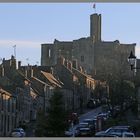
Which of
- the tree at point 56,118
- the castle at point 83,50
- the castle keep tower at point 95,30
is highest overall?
the castle keep tower at point 95,30

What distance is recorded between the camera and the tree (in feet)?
138

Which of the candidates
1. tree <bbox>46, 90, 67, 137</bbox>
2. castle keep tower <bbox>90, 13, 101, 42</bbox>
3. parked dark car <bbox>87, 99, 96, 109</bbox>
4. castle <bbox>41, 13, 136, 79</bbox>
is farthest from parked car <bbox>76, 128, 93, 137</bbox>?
castle keep tower <bbox>90, 13, 101, 42</bbox>

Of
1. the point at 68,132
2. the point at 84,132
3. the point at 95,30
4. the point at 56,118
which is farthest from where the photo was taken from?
the point at 95,30

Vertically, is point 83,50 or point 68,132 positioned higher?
point 83,50

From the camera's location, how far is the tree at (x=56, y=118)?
4203 cm

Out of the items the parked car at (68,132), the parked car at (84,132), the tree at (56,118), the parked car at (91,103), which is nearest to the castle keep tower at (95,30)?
the parked car at (91,103)

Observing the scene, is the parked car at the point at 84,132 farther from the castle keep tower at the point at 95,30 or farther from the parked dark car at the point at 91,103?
the castle keep tower at the point at 95,30

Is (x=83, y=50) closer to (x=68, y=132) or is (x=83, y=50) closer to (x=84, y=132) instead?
(x=84, y=132)

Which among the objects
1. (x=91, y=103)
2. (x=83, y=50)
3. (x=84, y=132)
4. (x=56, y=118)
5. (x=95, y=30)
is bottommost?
(x=84, y=132)

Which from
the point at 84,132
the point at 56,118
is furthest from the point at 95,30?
the point at 56,118

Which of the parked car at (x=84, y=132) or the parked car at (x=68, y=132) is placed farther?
the parked car at (x=84, y=132)

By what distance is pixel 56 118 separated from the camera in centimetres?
4259

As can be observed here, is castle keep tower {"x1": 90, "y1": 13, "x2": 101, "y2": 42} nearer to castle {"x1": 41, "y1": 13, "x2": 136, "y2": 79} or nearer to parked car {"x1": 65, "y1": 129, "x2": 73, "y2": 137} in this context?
castle {"x1": 41, "y1": 13, "x2": 136, "y2": 79}

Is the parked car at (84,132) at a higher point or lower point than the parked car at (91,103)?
lower
